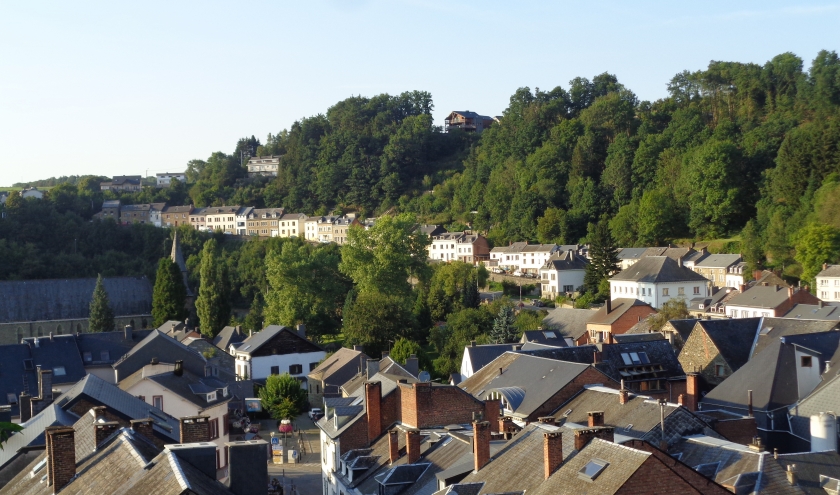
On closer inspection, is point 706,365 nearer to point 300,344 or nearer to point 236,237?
point 300,344

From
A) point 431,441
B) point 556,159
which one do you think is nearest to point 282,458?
point 431,441

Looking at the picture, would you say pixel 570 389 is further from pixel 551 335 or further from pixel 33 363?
pixel 33 363

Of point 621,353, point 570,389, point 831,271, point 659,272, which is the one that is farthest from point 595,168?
point 570,389

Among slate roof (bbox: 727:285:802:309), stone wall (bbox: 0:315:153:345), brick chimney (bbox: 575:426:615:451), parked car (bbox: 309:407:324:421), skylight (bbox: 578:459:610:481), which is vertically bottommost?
stone wall (bbox: 0:315:153:345)

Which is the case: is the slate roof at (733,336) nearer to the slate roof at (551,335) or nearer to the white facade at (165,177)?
the slate roof at (551,335)

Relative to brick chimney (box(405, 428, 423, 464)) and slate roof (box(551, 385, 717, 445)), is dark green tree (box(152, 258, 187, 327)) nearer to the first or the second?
slate roof (box(551, 385, 717, 445))

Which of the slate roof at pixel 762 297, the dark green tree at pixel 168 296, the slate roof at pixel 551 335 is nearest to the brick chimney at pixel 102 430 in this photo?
the slate roof at pixel 551 335

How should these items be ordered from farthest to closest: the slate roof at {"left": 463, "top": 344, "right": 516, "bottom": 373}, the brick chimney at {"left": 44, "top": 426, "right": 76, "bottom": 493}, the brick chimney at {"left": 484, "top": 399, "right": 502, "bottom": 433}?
the slate roof at {"left": 463, "top": 344, "right": 516, "bottom": 373} < the brick chimney at {"left": 484, "top": 399, "right": 502, "bottom": 433} < the brick chimney at {"left": 44, "top": 426, "right": 76, "bottom": 493}

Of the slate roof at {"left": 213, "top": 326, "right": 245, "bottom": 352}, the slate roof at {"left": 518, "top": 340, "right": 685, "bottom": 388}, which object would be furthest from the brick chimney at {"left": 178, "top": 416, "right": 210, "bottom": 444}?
the slate roof at {"left": 213, "top": 326, "right": 245, "bottom": 352}
